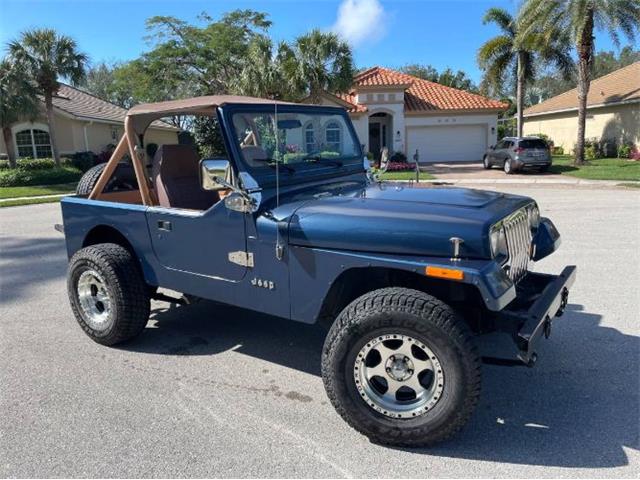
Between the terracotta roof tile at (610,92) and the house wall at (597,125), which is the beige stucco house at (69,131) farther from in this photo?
the house wall at (597,125)

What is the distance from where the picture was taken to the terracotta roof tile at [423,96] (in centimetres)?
2883

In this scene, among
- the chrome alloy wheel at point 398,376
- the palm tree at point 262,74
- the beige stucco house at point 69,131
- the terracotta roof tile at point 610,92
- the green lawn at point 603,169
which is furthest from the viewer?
the terracotta roof tile at point 610,92

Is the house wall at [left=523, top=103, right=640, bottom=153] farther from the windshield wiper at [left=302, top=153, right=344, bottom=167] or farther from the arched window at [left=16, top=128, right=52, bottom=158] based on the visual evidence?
the arched window at [left=16, top=128, right=52, bottom=158]

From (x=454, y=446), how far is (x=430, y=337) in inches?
26.0

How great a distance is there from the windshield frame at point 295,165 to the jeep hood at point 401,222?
356 millimetres

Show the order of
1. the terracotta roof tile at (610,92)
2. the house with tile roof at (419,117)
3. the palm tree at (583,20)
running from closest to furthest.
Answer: the palm tree at (583,20) → the terracotta roof tile at (610,92) → the house with tile roof at (419,117)

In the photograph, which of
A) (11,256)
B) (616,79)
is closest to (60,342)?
(11,256)

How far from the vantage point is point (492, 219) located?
2955mm

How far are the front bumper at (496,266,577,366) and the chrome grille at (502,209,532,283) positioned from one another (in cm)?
13

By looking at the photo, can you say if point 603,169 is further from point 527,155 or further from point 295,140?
point 295,140

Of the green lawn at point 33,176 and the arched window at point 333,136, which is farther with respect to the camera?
the green lawn at point 33,176

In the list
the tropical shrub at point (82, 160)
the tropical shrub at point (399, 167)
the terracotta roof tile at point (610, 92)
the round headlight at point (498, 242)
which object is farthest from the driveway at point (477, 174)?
the round headlight at point (498, 242)

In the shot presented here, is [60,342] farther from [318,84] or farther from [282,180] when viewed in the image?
[318,84]

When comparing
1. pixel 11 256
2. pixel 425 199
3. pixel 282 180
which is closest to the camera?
pixel 425 199
